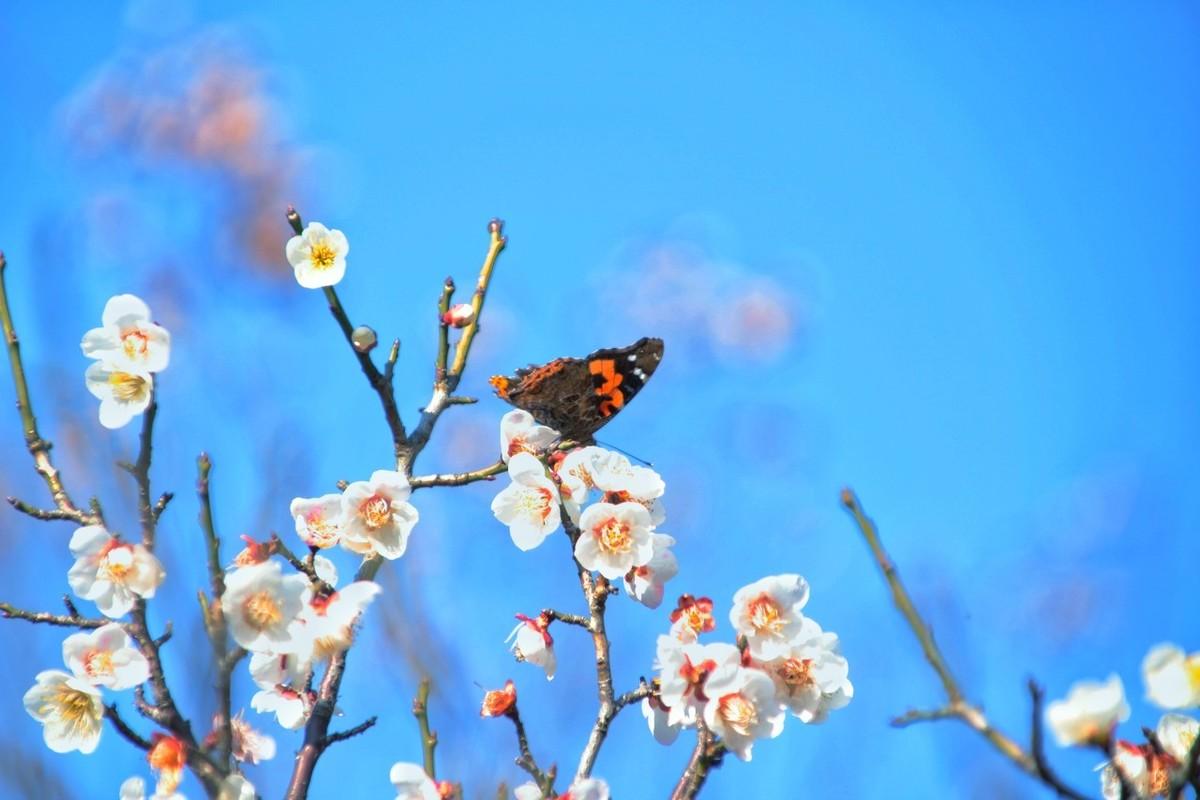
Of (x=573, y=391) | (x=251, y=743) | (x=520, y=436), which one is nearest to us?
(x=251, y=743)

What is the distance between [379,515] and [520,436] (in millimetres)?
455

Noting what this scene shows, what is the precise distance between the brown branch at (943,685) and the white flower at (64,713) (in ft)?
4.70

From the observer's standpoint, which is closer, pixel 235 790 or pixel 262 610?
pixel 235 790

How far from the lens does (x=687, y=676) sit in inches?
84.7

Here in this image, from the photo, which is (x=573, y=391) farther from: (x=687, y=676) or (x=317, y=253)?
(x=687, y=676)

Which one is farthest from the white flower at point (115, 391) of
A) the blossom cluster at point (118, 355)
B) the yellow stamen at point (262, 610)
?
the yellow stamen at point (262, 610)

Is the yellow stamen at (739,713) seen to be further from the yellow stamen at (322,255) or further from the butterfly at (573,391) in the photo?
the yellow stamen at (322,255)

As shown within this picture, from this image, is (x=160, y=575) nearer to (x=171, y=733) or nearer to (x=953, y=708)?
(x=171, y=733)

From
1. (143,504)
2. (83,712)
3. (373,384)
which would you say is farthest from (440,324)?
(83,712)

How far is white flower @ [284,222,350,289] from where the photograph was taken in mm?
2633

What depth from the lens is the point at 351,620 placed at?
6.60 feet

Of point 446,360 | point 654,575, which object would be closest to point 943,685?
point 654,575

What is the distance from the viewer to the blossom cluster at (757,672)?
2.07 meters

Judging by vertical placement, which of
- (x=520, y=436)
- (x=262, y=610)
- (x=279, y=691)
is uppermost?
(x=520, y=436)
